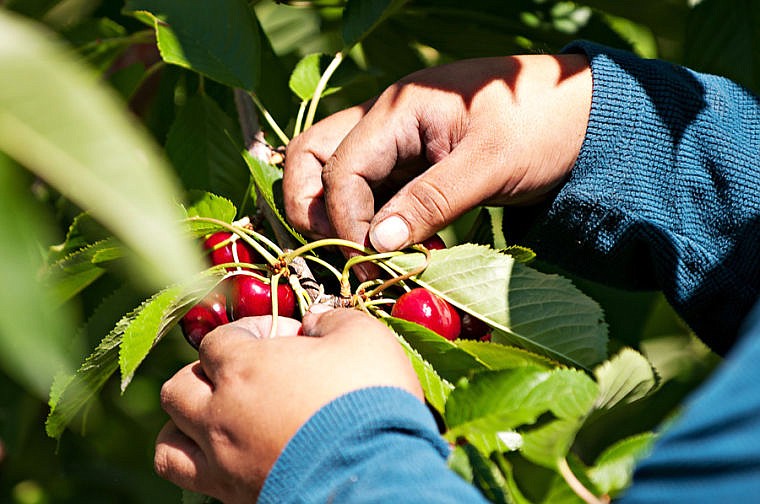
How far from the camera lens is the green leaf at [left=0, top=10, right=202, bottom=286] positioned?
1.09 ft

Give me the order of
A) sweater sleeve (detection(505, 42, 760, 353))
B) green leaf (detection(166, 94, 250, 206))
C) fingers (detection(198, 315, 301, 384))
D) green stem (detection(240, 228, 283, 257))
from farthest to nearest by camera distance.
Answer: green leaf (detection(166, 94, 250, 206)), sweater sleeve (detection(505, 42, 760, 353)), green stem (detection(240, 228, 283, 257)), fingers (detection(198, 315, 301, 384))

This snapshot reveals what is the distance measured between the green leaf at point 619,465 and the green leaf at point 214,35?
2.33 ft

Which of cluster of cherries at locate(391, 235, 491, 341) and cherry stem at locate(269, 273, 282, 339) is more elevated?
cherry stem at locate(269, 273, 282, 339)

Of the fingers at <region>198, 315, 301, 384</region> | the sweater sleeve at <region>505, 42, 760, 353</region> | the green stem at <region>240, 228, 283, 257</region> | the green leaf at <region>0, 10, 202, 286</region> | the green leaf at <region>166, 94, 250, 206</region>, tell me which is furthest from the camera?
the green leaf at <region>166, 94, 250, 206</region>

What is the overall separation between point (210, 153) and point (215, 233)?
0.25m

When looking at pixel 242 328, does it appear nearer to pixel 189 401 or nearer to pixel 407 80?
pixel 189 401

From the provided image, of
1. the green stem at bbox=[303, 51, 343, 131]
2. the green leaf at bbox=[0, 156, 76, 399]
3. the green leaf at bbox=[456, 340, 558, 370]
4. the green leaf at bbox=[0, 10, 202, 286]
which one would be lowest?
the green leaf at bbox=[456, 340, 558, 370]

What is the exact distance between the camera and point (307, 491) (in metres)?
0.76

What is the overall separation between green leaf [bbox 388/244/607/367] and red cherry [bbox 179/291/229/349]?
0.27m

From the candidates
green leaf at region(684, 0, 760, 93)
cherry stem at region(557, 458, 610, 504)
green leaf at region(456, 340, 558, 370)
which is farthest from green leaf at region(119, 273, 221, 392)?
green leaf at region(684, 0, 760, 93)

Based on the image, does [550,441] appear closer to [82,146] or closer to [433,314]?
[433,314]

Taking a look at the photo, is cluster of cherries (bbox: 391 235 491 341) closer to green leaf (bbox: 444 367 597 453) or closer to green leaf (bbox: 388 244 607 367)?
green leaf (bbox: 388 244 607 367)

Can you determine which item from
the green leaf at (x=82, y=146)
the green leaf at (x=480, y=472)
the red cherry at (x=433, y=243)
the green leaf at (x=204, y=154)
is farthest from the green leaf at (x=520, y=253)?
the green leaf at (x=82, y=146)

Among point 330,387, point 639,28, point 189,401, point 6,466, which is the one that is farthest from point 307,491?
point 6,466
